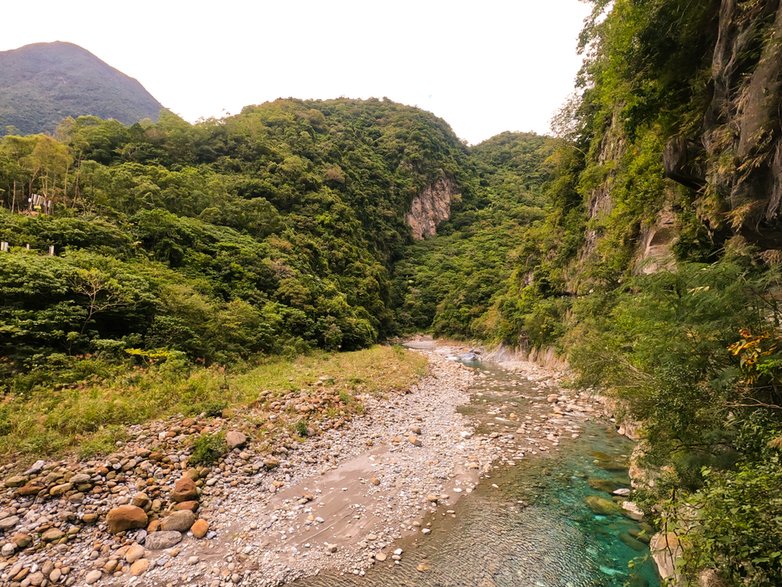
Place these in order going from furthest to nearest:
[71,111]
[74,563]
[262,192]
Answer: [71,111] < [262,192] < [74,563]

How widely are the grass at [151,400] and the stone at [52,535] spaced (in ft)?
6.13

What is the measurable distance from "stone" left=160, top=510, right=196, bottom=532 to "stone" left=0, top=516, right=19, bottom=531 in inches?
95.2

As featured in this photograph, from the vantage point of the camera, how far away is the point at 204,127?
140ft

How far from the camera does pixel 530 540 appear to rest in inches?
260

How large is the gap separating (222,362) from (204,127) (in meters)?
39.5

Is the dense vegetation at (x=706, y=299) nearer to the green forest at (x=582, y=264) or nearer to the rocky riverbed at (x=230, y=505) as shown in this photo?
the green forest at (x=582, y=264)

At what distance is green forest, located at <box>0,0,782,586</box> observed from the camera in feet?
16.1

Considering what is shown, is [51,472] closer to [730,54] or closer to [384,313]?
[730,54]

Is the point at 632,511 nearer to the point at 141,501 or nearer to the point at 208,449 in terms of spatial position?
the point at 208,449

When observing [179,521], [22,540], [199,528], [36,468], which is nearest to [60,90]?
[36,468]

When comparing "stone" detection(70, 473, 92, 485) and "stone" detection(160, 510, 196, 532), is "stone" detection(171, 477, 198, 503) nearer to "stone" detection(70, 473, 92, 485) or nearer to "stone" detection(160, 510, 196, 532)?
"stone" detection(160, 510, 196, 532)

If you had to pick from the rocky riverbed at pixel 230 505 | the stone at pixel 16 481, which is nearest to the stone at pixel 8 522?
the rocky riverbed at pixel 230 505

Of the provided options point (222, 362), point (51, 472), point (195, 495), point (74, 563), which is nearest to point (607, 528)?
point (195, 495)

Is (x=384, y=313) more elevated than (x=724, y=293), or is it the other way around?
(x=724, y=293)
